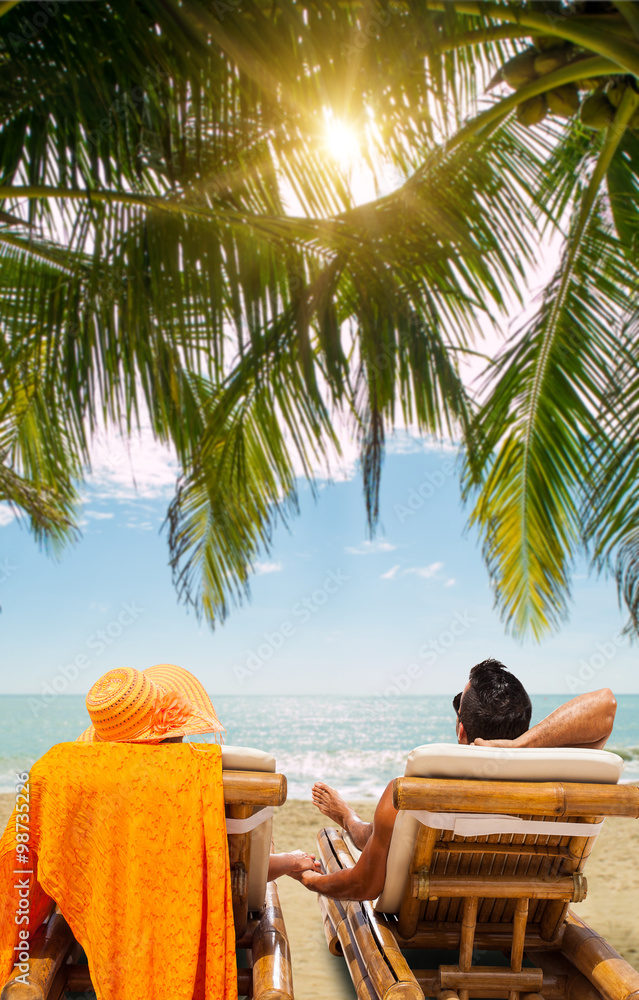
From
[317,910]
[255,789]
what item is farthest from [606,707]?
[317,910]

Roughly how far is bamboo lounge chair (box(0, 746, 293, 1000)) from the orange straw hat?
28 cm

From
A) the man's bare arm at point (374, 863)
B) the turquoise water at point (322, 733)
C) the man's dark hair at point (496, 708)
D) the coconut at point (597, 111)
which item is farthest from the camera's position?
the turquoise water at point (322, 733)

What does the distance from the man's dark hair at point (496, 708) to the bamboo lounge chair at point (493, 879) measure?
43cm

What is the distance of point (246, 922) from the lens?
2135 millimetres

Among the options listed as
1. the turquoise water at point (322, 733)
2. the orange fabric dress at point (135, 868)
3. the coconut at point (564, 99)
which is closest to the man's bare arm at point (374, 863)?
the orange fabric dress at point (135, 868)

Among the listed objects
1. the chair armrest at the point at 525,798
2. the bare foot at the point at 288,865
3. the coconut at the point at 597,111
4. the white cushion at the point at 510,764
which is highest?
the coconut at the point at 597,111

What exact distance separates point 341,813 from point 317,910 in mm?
777

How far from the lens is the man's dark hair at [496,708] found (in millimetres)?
2322

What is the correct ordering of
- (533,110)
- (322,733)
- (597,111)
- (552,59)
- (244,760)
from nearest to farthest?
(244,760) < (552,59) < (597,111) < (533,110) < (322,733)

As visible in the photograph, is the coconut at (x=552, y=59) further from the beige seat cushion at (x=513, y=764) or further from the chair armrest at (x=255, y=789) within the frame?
the chair armrest at (x=255, y=789)

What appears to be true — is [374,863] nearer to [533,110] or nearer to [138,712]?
[138,712]

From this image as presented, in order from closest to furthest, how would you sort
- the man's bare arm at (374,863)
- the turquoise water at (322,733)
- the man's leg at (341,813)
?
the man's bare arm at (374,863) < the man's leg at (341,813) < the turquoise water at (322,733)

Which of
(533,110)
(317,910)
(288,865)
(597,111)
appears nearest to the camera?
(288,865)

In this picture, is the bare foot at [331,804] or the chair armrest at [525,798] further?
the bare foot at [331,804]
